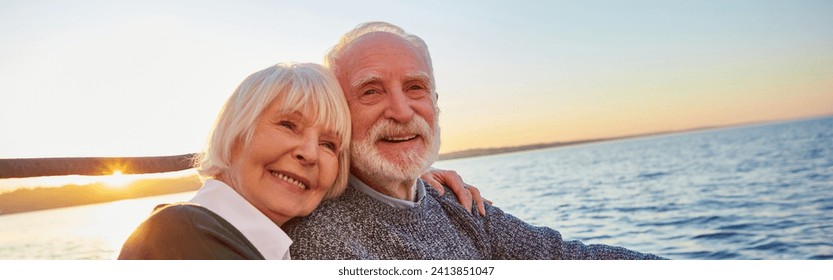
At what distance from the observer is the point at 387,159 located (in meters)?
→ 1.75

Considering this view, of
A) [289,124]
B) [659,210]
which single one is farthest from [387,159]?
[659,210]

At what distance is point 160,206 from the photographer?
125 centimetres

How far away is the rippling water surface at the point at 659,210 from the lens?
2201 millimetres

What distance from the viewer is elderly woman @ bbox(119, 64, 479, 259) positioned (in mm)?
1370

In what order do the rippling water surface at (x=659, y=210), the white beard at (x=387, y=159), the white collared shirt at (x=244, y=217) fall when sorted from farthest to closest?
the rippling water surface at (x=659, y=210) → the white beard at (x=387, y=159) → the white collared shirt at (x=244, y=217)

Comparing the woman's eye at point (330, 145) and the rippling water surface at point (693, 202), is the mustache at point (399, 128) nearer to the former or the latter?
the woman's eye at point (330, 145)

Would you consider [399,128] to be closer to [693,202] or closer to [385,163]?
[385,163]

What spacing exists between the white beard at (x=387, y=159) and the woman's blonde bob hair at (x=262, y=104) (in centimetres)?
22

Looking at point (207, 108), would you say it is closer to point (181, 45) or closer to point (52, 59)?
point (181, 45)

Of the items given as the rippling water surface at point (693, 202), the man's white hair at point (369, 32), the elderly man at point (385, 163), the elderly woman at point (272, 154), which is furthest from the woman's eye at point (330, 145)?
the rippling water surface at point (693, 202)

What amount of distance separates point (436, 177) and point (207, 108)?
78 cm

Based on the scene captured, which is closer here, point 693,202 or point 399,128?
point 399,128

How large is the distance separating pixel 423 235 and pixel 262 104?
24.9 inches
